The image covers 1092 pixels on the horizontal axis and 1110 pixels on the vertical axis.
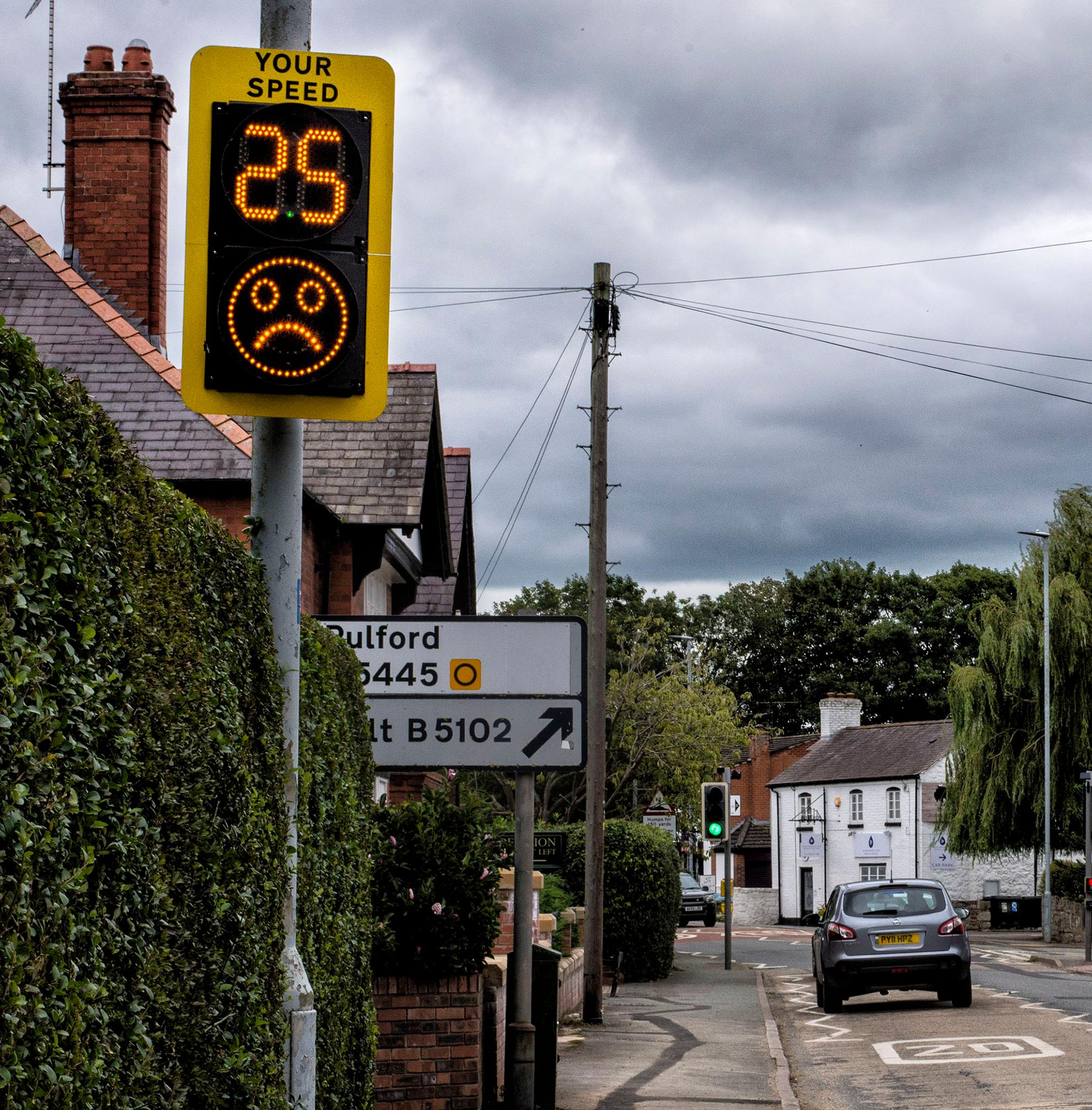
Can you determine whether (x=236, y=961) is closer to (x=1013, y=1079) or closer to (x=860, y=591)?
(x=1013, y=1079)

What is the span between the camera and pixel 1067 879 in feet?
152

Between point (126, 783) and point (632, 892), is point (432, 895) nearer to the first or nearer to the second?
point (126, 783)

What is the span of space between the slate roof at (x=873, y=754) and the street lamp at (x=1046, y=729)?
803 inches

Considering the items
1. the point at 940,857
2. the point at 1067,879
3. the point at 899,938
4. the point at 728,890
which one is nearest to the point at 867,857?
the point at 940,857

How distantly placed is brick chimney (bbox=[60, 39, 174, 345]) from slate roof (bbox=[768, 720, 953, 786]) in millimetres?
47486

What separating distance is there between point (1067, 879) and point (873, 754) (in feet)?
67.1

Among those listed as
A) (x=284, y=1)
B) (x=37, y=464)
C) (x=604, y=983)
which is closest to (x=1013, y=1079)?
(x=284, y=1)

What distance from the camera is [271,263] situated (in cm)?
441

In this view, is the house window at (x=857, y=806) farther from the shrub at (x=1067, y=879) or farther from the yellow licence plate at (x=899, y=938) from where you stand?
the yellow licence plate at (x=899, y=938)

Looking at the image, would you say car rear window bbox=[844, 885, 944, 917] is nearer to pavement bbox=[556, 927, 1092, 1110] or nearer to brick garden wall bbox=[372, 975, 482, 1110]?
pavement bbox=[556, 927, 1092, 1110]

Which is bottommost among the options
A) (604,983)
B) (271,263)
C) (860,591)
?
(604,983)

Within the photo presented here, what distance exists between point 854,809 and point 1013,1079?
2151 inches

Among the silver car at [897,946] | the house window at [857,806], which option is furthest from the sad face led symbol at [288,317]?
the house window at [857,806]

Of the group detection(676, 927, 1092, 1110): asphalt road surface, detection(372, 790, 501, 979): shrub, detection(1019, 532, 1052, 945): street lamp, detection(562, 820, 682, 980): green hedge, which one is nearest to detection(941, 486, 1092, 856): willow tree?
detection(1019, 532, 1052, 945): street lamp
